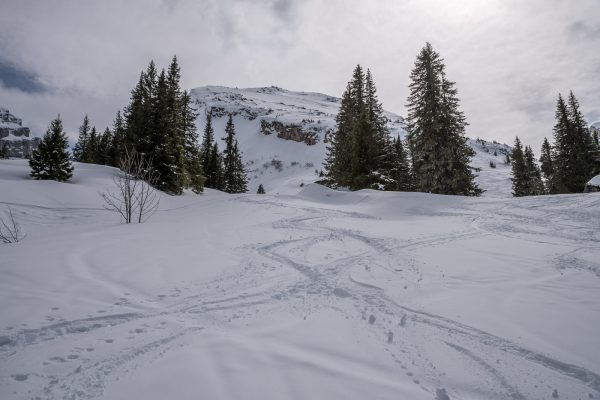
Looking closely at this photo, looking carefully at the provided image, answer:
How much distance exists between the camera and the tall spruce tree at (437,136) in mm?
20859

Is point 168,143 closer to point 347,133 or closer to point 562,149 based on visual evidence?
point 347,133

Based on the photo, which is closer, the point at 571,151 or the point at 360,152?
the point at 360,152

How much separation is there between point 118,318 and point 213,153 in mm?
40686

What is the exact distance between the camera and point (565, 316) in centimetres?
366

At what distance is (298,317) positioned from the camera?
359cm

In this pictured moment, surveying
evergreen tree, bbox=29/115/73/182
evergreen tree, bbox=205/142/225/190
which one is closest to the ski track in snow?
evergreen tree, bbox=29/115/73/182

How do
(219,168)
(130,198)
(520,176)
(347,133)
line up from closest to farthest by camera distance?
(130,198)
(347,133)
(520,176)
(219,168)

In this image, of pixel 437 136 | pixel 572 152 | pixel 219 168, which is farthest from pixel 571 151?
pixel 219 168

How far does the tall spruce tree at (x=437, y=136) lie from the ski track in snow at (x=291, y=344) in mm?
15840

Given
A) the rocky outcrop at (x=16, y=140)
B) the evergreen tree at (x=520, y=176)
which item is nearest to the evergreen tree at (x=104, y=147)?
the evergreen tree at (x=520, y=176)

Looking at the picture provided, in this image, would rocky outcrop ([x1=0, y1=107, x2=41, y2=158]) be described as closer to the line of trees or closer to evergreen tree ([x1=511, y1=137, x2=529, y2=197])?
the line of trees

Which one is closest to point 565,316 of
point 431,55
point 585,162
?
point 431,55

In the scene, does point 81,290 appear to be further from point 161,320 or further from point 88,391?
point 88,391

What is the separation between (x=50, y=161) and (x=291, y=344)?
21.0m
